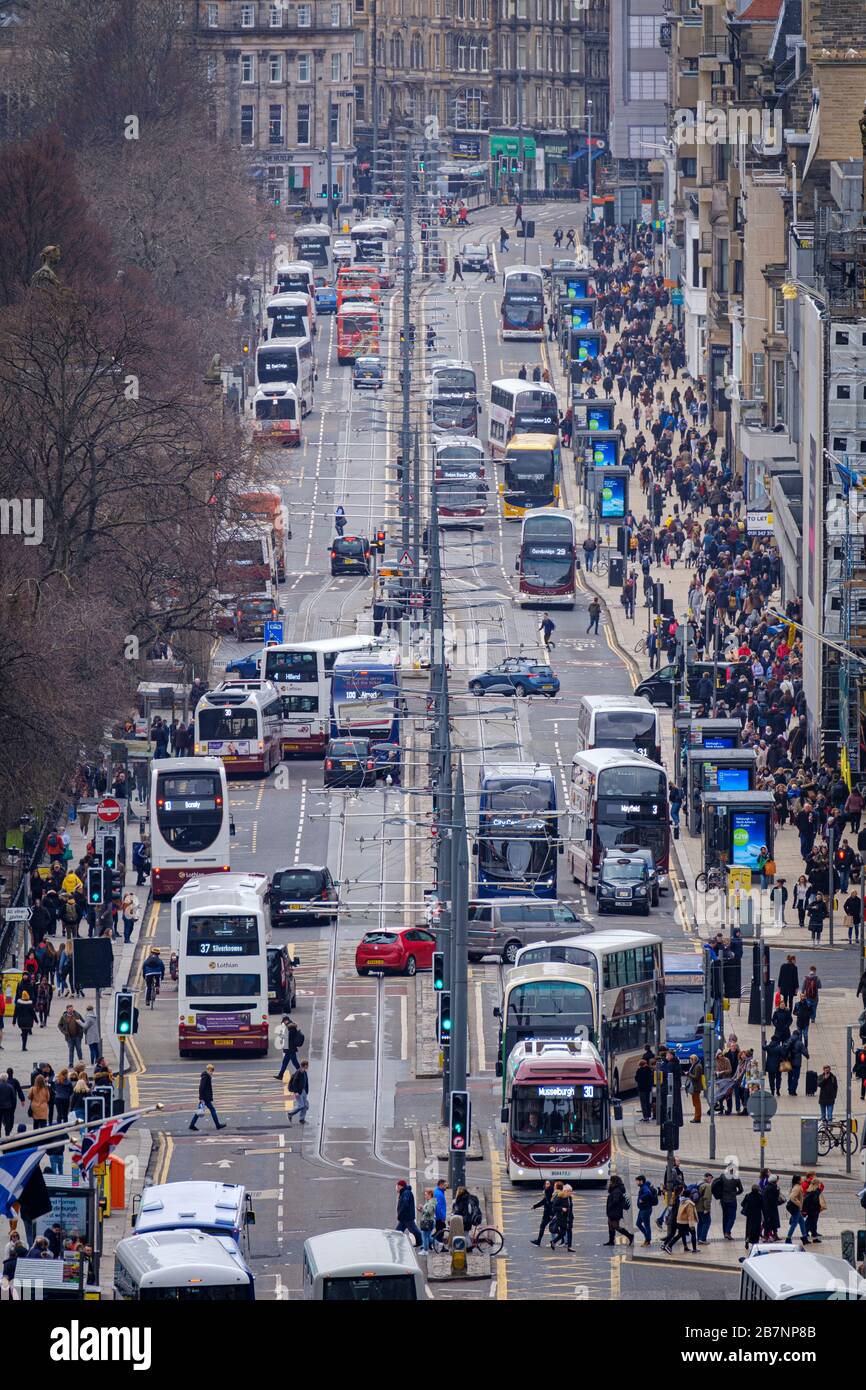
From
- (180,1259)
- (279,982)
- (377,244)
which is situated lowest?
(279,982)

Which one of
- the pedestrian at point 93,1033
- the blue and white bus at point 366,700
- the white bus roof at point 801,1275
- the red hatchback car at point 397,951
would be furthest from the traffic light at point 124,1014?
the blue and white bus at point 366,700

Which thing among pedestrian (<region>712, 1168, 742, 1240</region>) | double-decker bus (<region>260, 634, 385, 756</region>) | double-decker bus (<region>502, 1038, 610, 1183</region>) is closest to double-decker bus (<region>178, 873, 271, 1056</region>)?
double-decker bus (<region>502, 1038, 610, 1183</region>)

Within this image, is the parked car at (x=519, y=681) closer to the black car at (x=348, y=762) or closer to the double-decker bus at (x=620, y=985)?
the black car at (x=348, y=762)

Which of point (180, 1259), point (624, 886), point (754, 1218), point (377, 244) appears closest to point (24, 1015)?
point (624, 886)

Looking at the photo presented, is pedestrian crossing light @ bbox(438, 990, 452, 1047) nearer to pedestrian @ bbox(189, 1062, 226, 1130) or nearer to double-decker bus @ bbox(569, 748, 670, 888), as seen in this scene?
pedestrian @ bbox(189, 1062, 226, 1130)

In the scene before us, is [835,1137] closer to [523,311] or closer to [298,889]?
[298,889]
